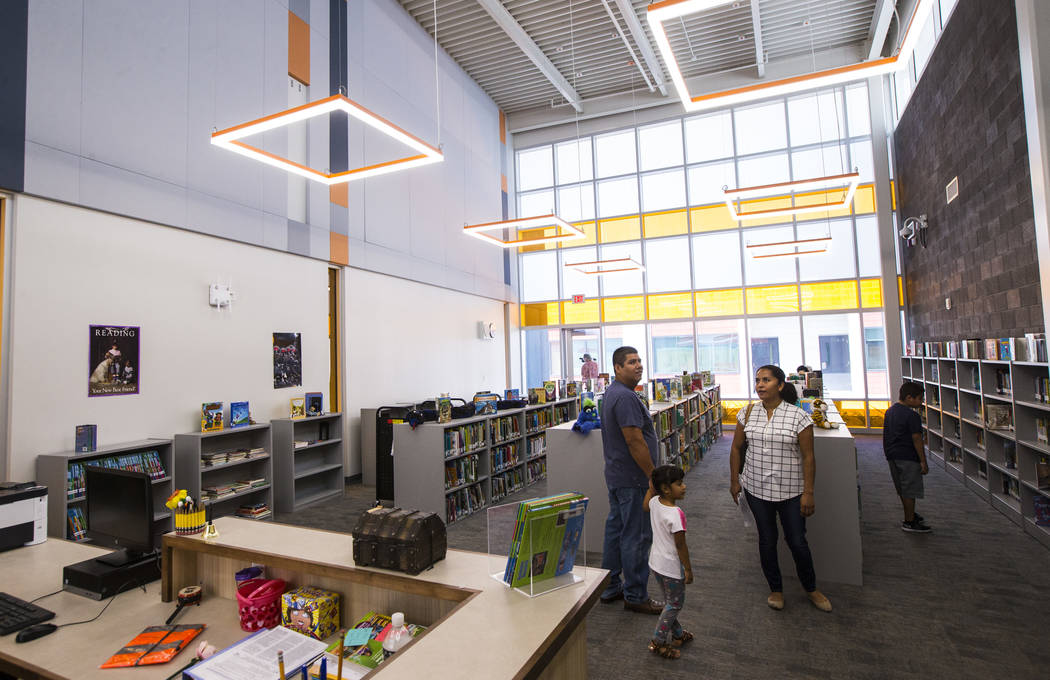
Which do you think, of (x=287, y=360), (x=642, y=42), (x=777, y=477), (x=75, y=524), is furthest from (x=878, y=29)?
(x=75, y=524)

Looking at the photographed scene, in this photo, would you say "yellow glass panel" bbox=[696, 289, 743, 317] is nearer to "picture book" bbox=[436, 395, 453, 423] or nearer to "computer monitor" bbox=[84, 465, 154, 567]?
"picture book" bbox=[436, 395, 453, 423]

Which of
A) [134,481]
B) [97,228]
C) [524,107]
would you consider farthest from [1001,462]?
[524,107]

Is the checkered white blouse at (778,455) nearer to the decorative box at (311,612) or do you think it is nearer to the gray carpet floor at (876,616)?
the gray carpet floor at (876,616)

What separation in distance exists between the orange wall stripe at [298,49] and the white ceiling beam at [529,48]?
310 cm

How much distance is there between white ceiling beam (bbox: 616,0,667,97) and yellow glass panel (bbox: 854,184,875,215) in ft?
15.1

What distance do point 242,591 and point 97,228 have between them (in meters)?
4.59

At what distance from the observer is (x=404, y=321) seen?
9234mm

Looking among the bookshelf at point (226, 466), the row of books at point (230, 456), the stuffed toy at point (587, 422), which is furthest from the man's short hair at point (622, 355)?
the row of books at point (230, 456)

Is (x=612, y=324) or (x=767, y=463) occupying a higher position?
(x=612, y=324)

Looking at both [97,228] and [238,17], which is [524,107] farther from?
[97,228]

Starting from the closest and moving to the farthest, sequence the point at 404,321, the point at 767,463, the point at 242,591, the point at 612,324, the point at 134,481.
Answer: the point at 242,591 < the point at 134,481 < the point at 767,463 < the point at 404,321 < the point at 612,324

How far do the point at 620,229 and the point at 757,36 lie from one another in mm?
4573

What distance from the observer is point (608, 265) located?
10.7m

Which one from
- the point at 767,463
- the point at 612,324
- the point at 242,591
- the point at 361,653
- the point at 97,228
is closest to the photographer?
the point at 361,653
